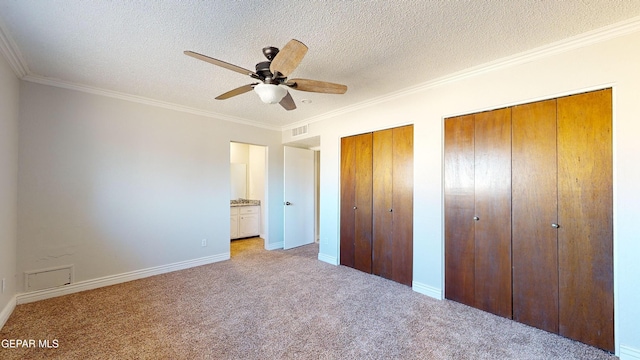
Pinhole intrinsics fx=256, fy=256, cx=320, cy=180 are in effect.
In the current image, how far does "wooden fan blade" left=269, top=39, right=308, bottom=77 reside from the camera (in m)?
1.58

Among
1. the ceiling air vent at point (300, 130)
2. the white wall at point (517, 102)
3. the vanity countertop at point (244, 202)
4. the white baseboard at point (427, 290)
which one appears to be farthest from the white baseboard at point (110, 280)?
the white baseboard at point (427, 290)

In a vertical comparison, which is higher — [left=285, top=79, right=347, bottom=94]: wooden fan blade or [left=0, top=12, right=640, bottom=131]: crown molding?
[left=0, top=12, right=640, bottom=131]: crown molding

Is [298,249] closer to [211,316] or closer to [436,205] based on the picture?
[211,316]

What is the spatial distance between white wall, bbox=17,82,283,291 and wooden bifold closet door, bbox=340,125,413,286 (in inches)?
80.6

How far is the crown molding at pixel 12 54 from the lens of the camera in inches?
79.8

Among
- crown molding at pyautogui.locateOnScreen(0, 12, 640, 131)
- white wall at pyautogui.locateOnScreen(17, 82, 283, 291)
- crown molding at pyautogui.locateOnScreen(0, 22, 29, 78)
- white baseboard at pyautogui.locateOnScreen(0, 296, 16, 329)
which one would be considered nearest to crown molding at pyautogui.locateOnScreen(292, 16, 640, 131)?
crown molding at pyautogui.locateOnScreen(0, 12, 640, 131)

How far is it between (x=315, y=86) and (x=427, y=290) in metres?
2.56

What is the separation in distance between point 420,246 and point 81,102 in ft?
14.5

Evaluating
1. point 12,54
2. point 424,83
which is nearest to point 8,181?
point 12,54

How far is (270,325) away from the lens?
230 centimetres

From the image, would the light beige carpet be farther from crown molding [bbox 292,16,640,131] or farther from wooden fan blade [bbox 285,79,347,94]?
crown molding [bbox 292,16,640,131]

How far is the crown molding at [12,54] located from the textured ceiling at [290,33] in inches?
1.3

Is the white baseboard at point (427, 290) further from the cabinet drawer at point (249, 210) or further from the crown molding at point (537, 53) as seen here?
the cabinet drawer at point (249, 210)

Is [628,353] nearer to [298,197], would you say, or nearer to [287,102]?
[287,102]
